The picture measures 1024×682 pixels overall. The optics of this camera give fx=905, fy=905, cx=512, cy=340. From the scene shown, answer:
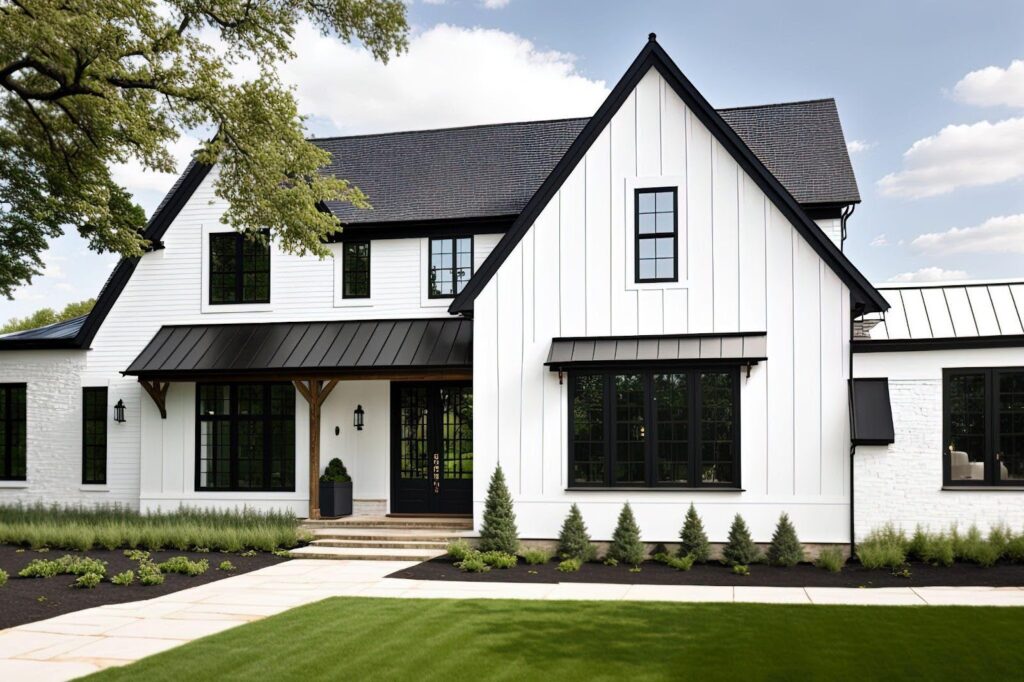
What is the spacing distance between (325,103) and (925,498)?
22.5 metres

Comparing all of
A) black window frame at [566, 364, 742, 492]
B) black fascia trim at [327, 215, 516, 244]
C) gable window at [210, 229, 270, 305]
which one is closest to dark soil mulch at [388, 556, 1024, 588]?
black window frame at [566, 364, 742, 492]

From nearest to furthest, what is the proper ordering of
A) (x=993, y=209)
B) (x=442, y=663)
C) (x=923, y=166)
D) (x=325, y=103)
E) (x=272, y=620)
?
(x=442, y=663) → (x=272, y=620) → (x=993, y=209) → (x=325, y=103) → (x=923, y=166)

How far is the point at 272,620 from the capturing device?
33.3 ft

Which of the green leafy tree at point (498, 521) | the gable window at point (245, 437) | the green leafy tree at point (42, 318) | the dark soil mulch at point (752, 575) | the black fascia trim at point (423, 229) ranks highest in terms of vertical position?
the green leafy tree at point (42, 318)

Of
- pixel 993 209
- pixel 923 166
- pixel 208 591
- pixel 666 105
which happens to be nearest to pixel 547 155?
pixel 666 105

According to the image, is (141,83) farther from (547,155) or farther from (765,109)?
(765,109)

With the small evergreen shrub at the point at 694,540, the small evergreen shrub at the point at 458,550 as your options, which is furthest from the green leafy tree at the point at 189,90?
the small evergreen shrub at the point at 694,540

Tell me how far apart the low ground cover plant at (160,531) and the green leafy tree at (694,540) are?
687 cm

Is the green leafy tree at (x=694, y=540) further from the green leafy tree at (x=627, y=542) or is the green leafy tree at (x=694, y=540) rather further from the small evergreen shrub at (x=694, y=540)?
the green leafy tree at (x=627, y=542)

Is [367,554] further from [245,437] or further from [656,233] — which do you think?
[656,233]

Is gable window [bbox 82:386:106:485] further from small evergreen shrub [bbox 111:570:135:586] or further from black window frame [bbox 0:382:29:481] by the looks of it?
small evergreen shrub [bbox 111:570:135:586]

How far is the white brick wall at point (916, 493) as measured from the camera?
14055 mm

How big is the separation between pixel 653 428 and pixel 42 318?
57816 mm

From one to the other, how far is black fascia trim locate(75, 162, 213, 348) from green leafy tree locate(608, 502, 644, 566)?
1160 centimetres
